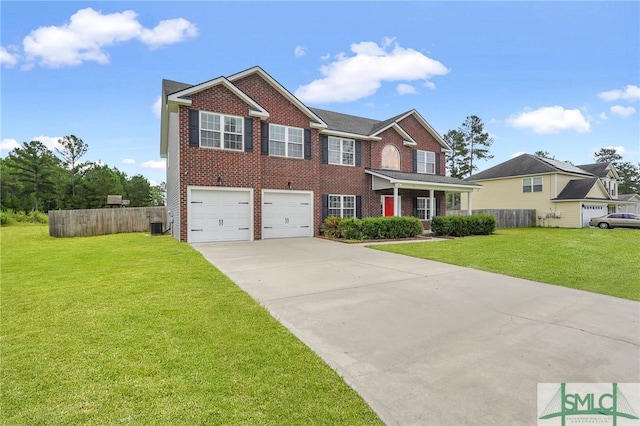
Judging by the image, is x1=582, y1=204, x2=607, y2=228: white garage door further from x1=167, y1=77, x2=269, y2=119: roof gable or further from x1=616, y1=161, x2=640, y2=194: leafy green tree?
x1=616, y1=161, x2=640, y2=194: leafy green tree

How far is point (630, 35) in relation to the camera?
12719mm

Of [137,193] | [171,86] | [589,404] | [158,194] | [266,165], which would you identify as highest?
[171,86]

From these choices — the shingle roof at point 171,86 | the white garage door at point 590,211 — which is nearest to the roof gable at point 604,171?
the white garage door at point 590,211

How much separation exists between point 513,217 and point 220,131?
24.7 m

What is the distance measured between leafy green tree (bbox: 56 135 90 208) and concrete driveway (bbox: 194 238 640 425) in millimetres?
54077

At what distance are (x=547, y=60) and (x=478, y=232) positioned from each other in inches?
406

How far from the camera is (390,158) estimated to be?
19.4 meters

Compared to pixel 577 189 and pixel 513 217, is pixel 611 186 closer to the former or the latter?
pixel 577 189

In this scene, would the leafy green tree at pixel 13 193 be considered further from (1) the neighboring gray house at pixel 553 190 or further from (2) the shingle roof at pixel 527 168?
(2) the shingle roof at pixel 527 168

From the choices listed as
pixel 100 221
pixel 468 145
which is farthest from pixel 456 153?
pixel 100 221

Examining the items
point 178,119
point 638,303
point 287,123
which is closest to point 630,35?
point 638,303

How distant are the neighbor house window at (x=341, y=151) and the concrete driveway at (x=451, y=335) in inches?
434

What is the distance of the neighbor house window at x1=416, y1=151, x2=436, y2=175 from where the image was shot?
20655 mm

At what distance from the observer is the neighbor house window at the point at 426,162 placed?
20655mm
